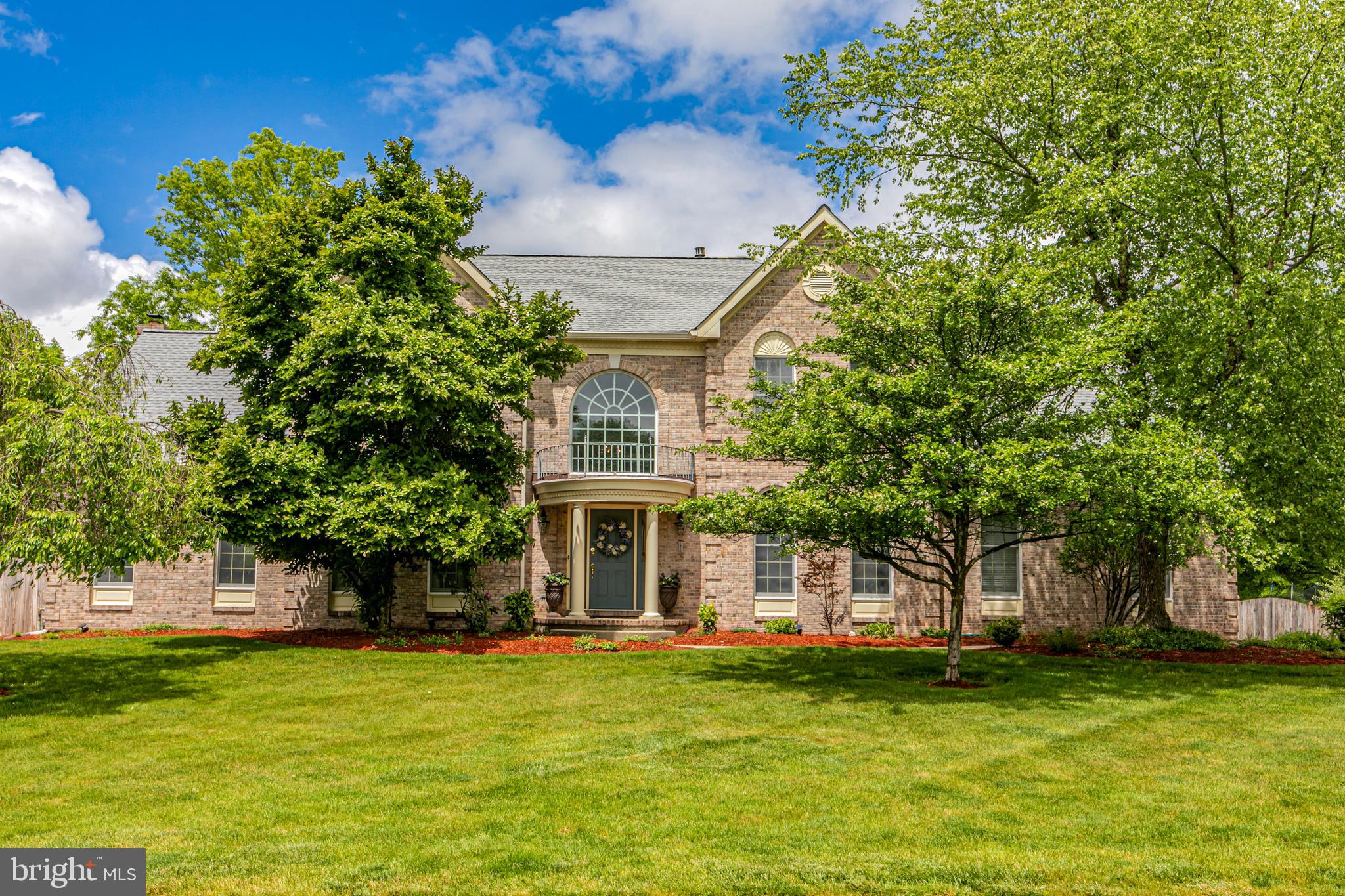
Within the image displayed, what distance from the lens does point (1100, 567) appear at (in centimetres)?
2211

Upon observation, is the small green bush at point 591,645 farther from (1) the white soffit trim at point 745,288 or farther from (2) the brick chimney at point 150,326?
(2) the brick chimney at point 150,326

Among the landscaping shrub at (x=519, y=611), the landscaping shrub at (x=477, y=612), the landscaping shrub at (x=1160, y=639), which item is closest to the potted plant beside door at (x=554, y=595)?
the landscaping shrub at (x=519, y=611)

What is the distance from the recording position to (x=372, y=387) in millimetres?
16797

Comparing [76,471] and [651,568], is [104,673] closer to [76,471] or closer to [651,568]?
[76,471]

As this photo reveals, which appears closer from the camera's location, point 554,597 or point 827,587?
point 554,597

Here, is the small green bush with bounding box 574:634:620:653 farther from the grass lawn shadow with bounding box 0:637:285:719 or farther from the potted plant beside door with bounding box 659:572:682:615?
the grass lawn shadow with bounding box 0:637:285:719

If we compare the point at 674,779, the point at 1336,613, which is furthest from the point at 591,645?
the point at 1336,613

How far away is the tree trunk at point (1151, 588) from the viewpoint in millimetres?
19703

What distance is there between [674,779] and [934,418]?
6.43 m

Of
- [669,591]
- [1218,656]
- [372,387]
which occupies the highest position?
[372,387]

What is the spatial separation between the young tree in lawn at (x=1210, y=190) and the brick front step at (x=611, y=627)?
384 inches

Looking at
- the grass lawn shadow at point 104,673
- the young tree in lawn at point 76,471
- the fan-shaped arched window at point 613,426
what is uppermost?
the fan-shaped arched window at point 613,426

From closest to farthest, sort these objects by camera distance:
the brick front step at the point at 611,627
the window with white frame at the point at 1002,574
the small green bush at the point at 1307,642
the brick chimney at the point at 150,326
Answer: the brick front step at the point at 611,627
the small green bush at the point at 1307,642
the window with white frame at the point at 1002,574
the brick chimney at the point at 150,326

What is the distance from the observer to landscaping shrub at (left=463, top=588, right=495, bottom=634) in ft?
66.5
